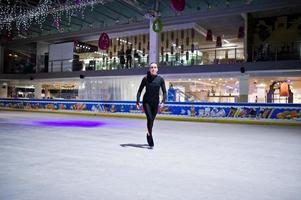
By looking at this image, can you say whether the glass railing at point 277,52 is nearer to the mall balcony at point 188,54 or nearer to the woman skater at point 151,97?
the mall balcony at point 188,54

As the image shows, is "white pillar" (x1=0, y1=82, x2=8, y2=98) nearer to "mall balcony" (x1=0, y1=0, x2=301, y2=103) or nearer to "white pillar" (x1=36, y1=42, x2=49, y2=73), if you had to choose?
"mall balcony" (x1=0, y1=0, x2=301, y2=103)

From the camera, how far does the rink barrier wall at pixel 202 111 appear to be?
546 inches

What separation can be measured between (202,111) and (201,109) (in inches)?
4.5

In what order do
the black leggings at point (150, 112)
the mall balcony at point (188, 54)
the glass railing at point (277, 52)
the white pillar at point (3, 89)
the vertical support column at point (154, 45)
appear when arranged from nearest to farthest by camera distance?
the black leggings at point (150, 112), the glass railing at point (277, 52), the mall balcony at point (188, 54), the vertical support column at point (154, 45), the white pillar at point (3, 89)

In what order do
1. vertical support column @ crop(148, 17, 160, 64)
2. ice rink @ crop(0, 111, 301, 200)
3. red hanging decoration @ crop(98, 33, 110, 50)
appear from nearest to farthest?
1. ice rink @ crop(0, 111, 301, 200)
2. vertical support column @ crop(148, 17, 160, 64)
3. red hanging decoration @ crop(98, 33, 110, 50)

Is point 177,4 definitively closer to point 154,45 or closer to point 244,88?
point 154,45

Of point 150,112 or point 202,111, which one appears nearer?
point 150,112

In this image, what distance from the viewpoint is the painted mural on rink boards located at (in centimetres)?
1384

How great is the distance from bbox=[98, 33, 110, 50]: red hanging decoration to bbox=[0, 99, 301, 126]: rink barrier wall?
4.63 m

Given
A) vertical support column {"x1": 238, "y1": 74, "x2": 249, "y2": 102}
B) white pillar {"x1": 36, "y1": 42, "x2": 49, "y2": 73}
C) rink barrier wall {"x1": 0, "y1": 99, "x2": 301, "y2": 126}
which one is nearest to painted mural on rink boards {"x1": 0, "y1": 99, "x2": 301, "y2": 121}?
rink barrier wall {"x1": 0, "y1": 99, "x2": 301, "y2": 126}

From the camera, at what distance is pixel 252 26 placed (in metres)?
19.7

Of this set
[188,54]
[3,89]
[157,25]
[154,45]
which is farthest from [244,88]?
[3,89]

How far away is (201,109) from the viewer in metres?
15.7

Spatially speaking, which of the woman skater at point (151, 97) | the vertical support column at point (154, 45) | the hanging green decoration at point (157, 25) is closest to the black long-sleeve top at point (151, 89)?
the woman skater at point (151, 97)
